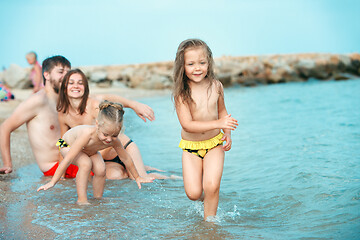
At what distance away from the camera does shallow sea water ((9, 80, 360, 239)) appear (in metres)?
3.64

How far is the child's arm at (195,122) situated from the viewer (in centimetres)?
357

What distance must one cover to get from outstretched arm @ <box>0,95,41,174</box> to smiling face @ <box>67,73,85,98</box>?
596 millimetres

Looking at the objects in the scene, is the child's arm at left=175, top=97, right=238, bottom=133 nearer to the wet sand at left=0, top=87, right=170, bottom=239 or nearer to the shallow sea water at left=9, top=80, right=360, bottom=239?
the shallow sea water at left=9, top=80, right=360, bottom=239

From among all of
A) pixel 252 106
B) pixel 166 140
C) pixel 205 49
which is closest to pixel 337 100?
pixel 252 106

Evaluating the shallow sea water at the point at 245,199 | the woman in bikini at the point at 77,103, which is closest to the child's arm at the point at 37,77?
the shallow sea water at the point at 245,199

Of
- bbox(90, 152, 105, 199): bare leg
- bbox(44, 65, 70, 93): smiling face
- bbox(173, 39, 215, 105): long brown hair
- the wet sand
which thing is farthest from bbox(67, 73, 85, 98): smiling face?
bbox(173, 39, 215, 105): long brown hair

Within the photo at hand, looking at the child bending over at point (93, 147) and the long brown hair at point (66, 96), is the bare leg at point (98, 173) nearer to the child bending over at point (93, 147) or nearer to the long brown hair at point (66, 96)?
the child bending over at point (93, 147)

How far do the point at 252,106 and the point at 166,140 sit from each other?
672cm

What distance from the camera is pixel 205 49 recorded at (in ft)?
12.8

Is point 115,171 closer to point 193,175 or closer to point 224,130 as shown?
point 193,175

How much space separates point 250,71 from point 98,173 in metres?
22.8

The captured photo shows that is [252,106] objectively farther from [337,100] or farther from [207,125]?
[207,125]

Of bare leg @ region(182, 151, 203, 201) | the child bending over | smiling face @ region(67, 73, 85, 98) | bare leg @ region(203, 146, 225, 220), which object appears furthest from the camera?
smiling face @ region(67, 73, 85, 98)

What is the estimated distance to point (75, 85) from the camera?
4.98 m
